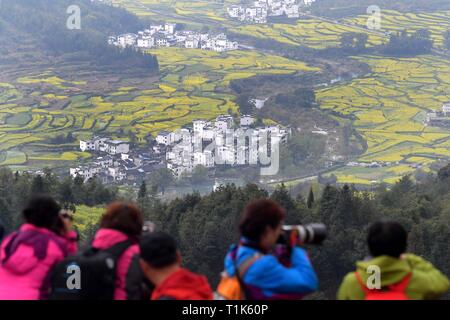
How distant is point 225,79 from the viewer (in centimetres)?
3772

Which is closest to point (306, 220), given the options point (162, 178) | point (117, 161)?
point (162, 178)

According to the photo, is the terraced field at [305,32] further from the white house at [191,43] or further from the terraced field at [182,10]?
the white house at [191,43]

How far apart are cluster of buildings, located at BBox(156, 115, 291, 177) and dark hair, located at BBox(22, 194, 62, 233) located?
72.4ft

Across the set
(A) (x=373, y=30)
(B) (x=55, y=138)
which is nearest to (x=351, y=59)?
(A) (x=373, y=30)

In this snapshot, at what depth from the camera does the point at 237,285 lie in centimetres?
288

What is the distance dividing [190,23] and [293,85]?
1450cm

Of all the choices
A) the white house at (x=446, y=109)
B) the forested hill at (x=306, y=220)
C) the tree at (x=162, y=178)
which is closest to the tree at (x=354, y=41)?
the white house at (x=446, y=109)

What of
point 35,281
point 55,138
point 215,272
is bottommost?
point 55,138

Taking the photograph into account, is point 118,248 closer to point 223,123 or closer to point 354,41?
point 223,123

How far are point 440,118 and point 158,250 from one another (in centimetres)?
3021

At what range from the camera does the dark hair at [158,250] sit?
9.25 ft

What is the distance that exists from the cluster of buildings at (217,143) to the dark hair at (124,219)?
72.4ft
